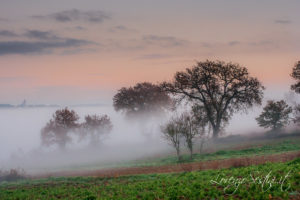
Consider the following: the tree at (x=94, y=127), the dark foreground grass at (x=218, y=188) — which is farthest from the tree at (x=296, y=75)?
the tree at (x=94, y=127)

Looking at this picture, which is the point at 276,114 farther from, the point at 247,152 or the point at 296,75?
the point at 247,152

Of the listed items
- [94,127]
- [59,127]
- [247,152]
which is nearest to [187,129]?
[247,152]

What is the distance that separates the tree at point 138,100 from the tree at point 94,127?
20.5 ft

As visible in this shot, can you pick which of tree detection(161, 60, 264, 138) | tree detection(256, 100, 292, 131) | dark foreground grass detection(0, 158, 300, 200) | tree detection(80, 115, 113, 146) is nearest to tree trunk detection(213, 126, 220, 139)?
tree detection(161, 60, 264, 138)

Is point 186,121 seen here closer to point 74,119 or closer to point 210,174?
point 210,174

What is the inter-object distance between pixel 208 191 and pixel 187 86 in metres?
36.2

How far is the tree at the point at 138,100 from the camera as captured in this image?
71.6 m

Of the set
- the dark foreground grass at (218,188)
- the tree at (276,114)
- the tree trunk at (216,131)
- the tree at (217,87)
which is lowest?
the dark foreground grass at (218,188)

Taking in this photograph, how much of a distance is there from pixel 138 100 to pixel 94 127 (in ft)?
50.5

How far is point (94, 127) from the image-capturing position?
73688 mm

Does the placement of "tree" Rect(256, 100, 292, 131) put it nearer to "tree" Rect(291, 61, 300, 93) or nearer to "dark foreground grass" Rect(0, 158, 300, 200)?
"tree" Rect(291, 61, 300, 93)

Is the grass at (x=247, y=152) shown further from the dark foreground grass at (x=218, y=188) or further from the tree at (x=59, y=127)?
the tree at (x=59, y=127)

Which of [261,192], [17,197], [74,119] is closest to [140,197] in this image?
[261,192]

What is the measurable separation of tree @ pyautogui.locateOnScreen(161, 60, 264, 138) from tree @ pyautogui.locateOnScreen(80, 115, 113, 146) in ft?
103
